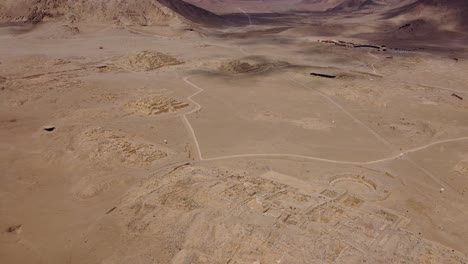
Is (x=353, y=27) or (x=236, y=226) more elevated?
(x=353, y=27)

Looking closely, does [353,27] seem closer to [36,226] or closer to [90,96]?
[90,96]

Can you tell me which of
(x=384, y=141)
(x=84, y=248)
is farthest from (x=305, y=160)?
(x=84, y=248)

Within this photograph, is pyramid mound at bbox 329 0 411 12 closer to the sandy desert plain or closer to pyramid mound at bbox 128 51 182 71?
the sandy desert plain

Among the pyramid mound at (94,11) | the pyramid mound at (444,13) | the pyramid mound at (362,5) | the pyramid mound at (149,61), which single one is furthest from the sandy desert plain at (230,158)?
the pyramid mound at (362,5)

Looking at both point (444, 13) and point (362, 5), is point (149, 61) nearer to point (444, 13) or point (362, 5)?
point (444, 13)

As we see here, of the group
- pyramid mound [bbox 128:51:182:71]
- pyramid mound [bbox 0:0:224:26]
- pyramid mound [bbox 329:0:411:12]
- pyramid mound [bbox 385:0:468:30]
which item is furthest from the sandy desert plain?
pyramid mound [bbox 329:0:411:12]

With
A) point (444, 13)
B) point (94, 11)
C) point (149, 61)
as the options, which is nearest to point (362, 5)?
point (444, 13)
